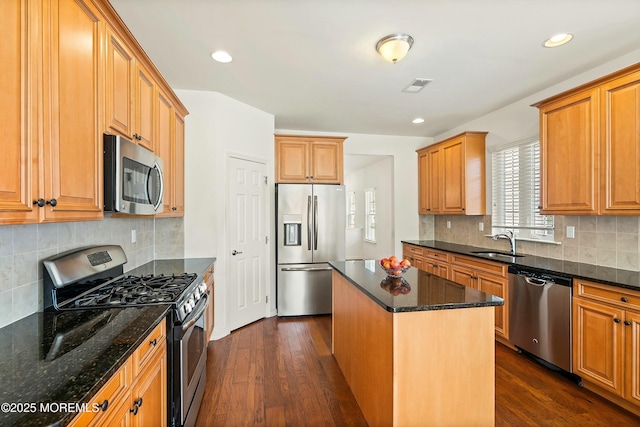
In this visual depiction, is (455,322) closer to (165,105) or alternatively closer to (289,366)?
(289,366)

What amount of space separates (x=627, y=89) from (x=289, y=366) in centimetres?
351

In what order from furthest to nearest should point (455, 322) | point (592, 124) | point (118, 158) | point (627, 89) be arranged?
point (592, 124) → point (627, 89) → point (455, 322) → point (118, 158)

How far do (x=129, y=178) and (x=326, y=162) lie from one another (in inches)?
119

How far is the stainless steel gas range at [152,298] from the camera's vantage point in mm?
1593

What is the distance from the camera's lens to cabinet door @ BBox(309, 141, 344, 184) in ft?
14.5

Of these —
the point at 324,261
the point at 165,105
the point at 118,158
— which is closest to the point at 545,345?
the point at 324,261

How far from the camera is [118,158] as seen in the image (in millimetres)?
1575

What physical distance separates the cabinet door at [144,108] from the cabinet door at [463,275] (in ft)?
11.5

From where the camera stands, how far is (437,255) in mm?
4215

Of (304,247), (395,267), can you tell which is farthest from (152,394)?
(304,247)

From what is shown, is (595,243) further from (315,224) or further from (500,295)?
(315,224)

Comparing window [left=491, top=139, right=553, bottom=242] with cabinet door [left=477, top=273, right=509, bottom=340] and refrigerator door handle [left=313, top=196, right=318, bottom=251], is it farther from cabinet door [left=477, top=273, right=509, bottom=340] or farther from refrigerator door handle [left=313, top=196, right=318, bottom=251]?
refrigerator door handle [left=313, top=196, right=318, bottom=251]

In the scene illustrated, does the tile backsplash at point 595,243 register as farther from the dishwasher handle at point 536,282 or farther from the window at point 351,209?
the window at point 351,209

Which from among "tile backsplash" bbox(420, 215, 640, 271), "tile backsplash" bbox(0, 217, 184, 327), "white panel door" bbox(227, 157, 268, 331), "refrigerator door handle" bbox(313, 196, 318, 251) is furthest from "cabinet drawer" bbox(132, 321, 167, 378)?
"tile backsplash" bbox(420, 215, 640, 271)
